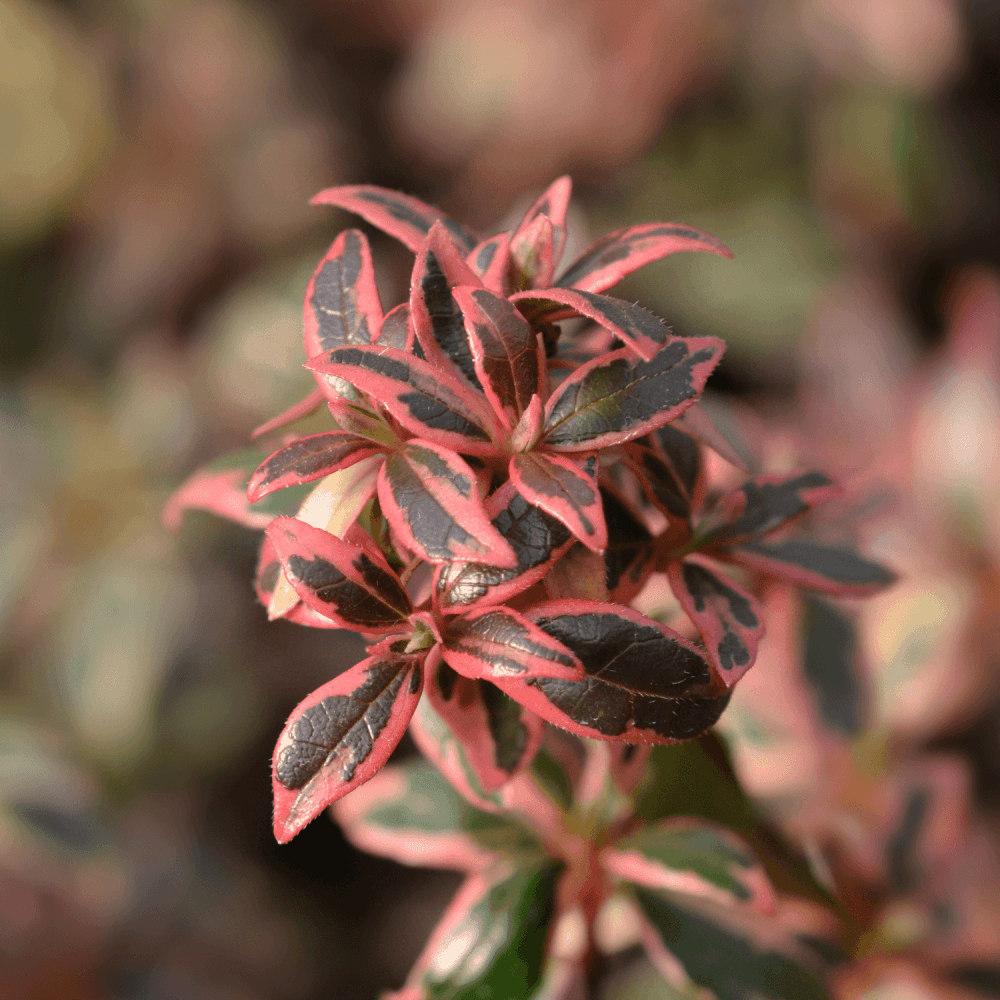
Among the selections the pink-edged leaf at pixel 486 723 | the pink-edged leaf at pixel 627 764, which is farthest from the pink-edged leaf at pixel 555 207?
the pink-edged leaf at pixel 627 764

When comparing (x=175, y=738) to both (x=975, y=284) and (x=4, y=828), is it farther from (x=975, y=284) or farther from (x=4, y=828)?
(x=975, y=284)

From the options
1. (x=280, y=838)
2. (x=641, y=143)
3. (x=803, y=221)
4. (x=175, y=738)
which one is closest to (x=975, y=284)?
(x=803, y=221)

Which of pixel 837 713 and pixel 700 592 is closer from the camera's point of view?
pixel 700 592

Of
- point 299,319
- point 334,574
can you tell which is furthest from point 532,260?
point 299,319

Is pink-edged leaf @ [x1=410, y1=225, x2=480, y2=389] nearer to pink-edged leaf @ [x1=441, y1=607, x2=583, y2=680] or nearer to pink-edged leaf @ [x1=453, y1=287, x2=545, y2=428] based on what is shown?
pink-edged leaf @ [x1=453, y1=287, x2=545, y2=428]

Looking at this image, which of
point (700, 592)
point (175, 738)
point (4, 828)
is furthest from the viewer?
point (175, 738)

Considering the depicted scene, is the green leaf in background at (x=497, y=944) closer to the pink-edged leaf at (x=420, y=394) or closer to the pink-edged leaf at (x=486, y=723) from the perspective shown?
the pink-edged leaf at (x=486, y=723)

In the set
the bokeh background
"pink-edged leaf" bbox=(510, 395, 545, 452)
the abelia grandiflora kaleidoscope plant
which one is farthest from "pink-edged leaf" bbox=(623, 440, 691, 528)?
the bokeh background
